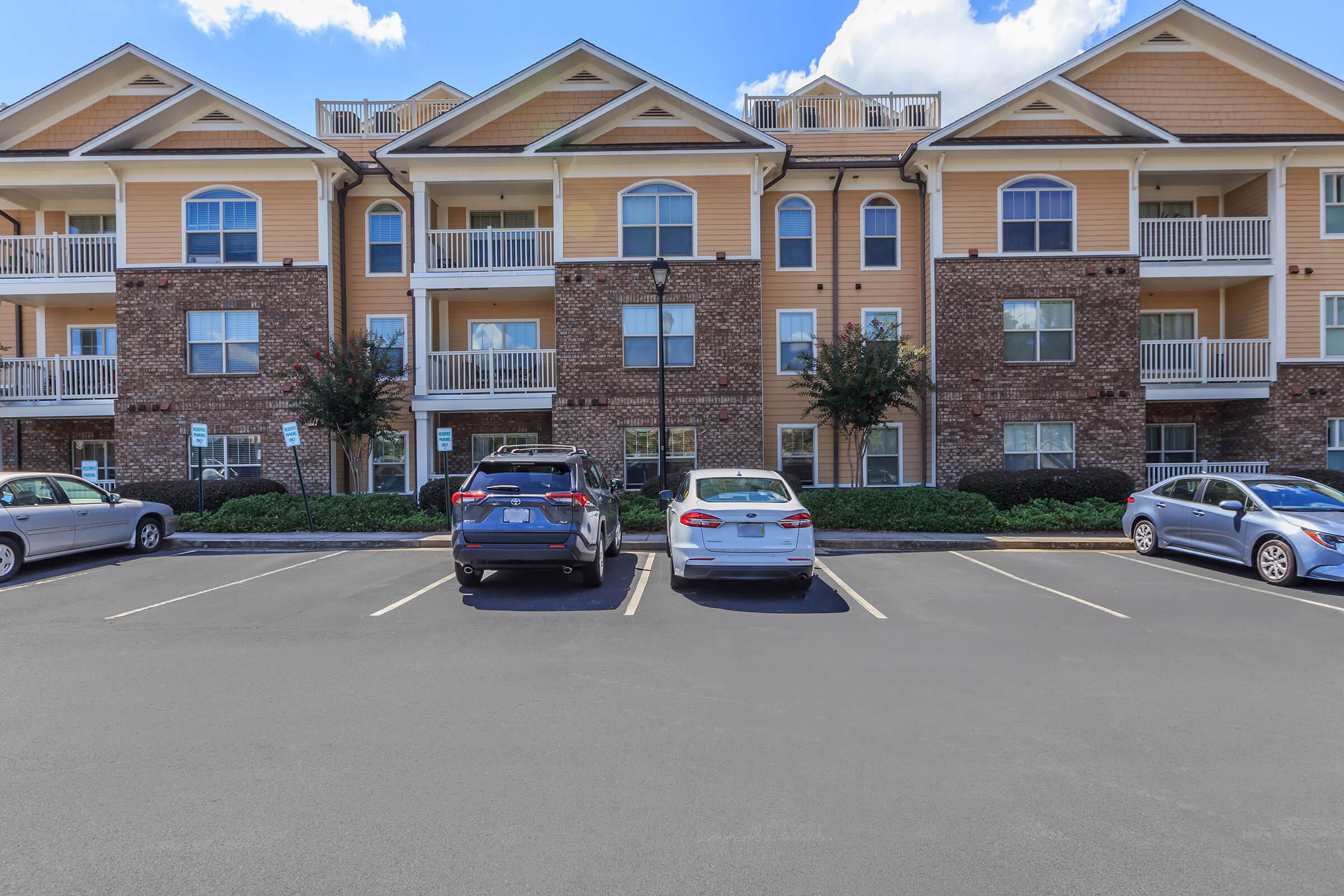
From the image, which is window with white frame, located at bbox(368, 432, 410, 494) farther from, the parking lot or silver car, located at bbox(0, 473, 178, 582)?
the parking lot

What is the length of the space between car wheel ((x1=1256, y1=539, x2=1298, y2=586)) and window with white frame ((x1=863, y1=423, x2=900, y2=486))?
9.07m

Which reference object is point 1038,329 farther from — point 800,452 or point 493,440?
point 493,440

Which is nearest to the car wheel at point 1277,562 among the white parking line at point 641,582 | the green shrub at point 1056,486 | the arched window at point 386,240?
the green shrub at point 1056,486

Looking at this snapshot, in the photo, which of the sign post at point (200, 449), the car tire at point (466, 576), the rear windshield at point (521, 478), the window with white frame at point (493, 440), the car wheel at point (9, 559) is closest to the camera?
the rear windshield at point (521, 478)

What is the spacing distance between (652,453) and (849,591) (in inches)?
354

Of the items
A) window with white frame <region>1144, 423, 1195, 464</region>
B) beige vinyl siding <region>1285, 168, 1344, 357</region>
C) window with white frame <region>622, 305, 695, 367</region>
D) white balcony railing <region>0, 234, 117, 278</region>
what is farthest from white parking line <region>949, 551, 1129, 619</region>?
white balcony railing <region>0, 234, 117, 278</region>

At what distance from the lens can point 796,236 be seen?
18.8 m

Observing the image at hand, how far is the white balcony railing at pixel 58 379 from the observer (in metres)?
17.9

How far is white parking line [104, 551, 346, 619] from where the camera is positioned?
27.0 ft

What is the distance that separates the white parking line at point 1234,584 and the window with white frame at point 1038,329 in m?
6.90

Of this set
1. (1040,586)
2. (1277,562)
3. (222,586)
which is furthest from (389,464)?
(1277,562)

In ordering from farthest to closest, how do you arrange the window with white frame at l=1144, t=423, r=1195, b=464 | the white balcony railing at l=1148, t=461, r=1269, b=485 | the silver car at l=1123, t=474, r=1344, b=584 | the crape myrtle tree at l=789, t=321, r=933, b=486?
1. the window with white frame at l=1144, t=423, r=1195, b=464
2. the white balcony railing at l=1148, t=461, r=1269, b=485
3. the crape myrtle tree at l=789, t=321, r=933, b=486
4. the silver car at l=1123, t=474, r=1344, b=584

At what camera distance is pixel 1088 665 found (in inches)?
241

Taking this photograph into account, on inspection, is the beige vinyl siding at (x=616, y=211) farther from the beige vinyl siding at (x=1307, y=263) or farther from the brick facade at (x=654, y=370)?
the beige vinyl siding at (x=1307, y=263)
